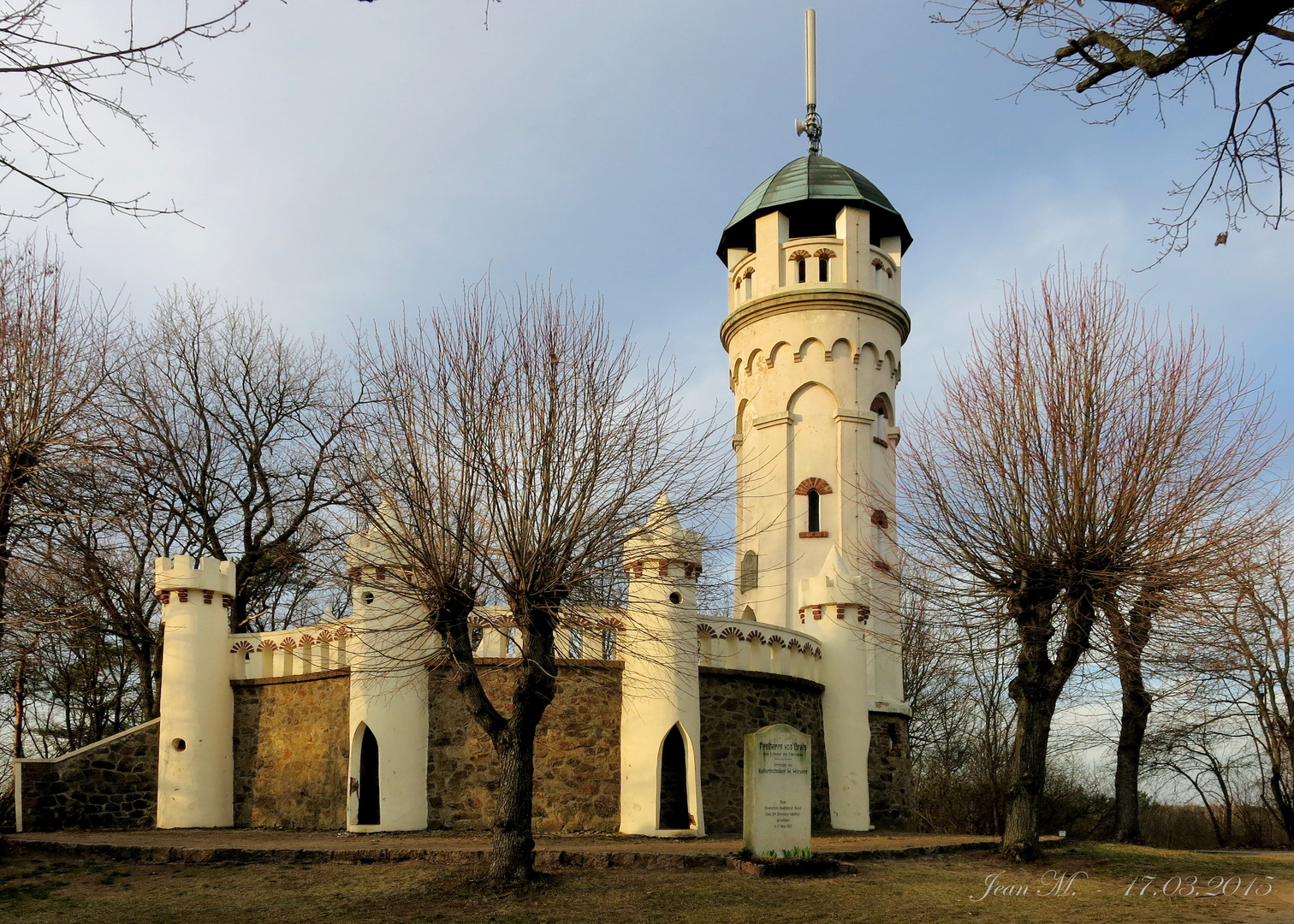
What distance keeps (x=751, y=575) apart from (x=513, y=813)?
1380 centimetres

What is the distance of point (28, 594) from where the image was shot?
17781mm

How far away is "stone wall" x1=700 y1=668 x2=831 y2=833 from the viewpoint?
57.7 feet

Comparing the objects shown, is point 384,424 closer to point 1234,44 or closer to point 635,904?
point 635,904

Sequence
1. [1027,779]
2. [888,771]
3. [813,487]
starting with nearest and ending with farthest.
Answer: [1027,779] < [888,771] < [813,487]

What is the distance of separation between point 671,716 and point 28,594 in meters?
10.4

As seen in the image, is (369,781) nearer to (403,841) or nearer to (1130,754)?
(403,841)

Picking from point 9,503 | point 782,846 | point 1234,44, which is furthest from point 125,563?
point 1234,44

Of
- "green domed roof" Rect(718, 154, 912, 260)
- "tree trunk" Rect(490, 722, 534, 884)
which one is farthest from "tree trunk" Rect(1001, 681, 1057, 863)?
"green domed roof" Rect(718, 154, 912, 260)

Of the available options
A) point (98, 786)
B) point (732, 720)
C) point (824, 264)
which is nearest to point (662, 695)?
point (732, 720)

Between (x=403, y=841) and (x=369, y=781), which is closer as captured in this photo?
(x=403, y=841)

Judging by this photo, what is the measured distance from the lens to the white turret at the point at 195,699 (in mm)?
18516

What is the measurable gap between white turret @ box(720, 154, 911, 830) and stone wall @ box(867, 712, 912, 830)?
15.5 inches

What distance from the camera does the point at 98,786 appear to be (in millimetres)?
18312

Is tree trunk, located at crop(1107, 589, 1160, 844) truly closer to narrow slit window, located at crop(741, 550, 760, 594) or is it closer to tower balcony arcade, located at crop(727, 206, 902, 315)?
narrow slit window, located at crop(741, 550, 760, 594)
